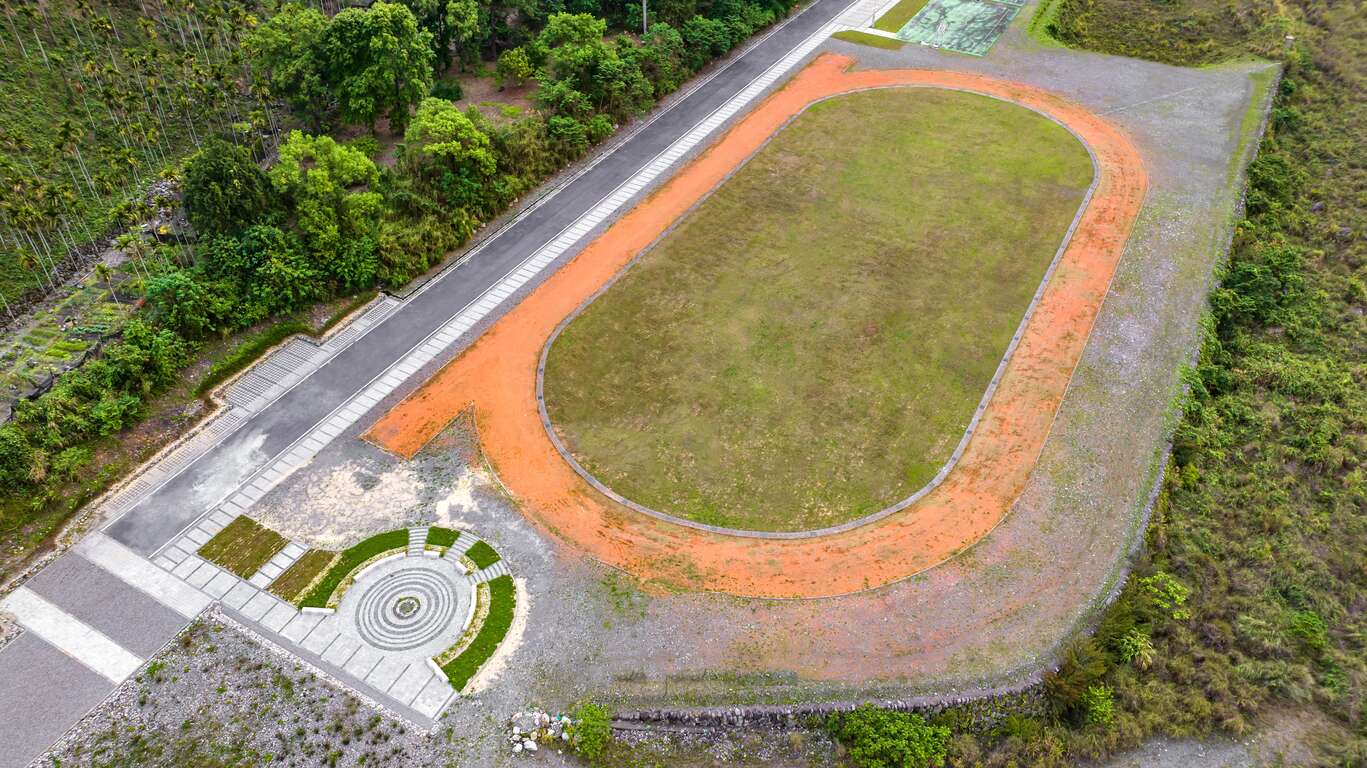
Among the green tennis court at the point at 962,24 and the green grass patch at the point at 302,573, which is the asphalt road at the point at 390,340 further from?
the green tennis court at the point at 962,24

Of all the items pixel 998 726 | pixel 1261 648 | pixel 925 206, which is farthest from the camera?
pixel 925 206

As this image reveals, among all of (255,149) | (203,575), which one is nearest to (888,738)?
(203,575)

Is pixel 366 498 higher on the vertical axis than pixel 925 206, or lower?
lower

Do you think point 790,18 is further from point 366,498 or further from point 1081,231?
point 366,498

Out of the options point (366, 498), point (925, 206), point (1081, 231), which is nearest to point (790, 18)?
point (925, 206)

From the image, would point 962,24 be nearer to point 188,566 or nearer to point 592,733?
point 592,733
